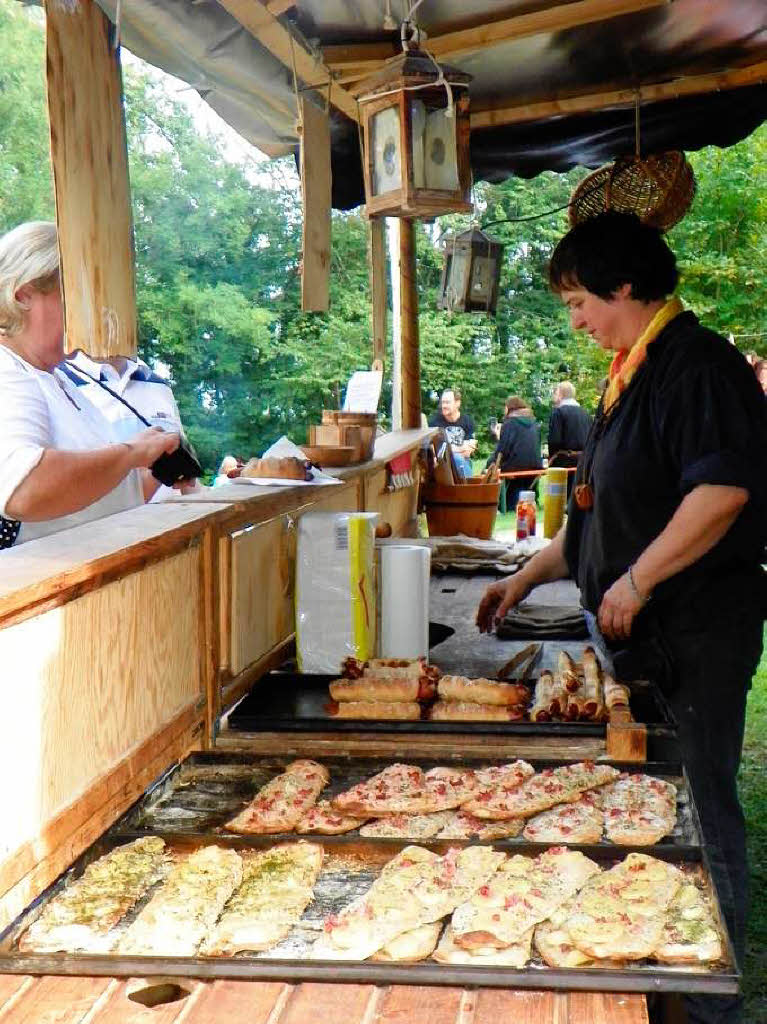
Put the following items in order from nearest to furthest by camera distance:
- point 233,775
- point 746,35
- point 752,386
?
point 233,775, point 752,386, point 746,35

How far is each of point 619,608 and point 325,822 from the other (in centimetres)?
122

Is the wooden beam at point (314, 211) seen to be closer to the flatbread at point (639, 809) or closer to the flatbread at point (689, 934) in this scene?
the flatbread at point (639, 809)

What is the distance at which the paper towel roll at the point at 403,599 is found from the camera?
304 cm

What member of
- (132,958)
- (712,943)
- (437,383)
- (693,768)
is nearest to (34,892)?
(132,958)

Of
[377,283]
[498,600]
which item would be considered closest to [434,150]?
[498,600]

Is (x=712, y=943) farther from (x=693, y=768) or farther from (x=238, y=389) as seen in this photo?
(x=238, y=389)

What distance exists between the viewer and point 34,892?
1.67m

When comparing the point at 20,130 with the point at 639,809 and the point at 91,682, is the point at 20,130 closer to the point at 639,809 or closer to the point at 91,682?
the point at 91,682

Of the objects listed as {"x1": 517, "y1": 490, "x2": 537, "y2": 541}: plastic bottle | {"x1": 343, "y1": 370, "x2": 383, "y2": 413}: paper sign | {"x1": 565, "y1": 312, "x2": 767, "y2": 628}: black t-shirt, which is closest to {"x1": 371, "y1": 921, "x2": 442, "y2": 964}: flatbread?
{"x1": 565, "y1": 312, "x2": 767, "y2": 628}: black t-shirt

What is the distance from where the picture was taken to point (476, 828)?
1998mm

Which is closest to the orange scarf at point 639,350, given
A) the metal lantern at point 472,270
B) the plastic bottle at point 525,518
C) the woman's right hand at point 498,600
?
the woman's right hand at point 498,600

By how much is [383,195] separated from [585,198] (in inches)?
114

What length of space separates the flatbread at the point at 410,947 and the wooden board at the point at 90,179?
112 centimetres

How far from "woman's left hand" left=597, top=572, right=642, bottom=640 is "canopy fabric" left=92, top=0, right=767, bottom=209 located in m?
1.77
